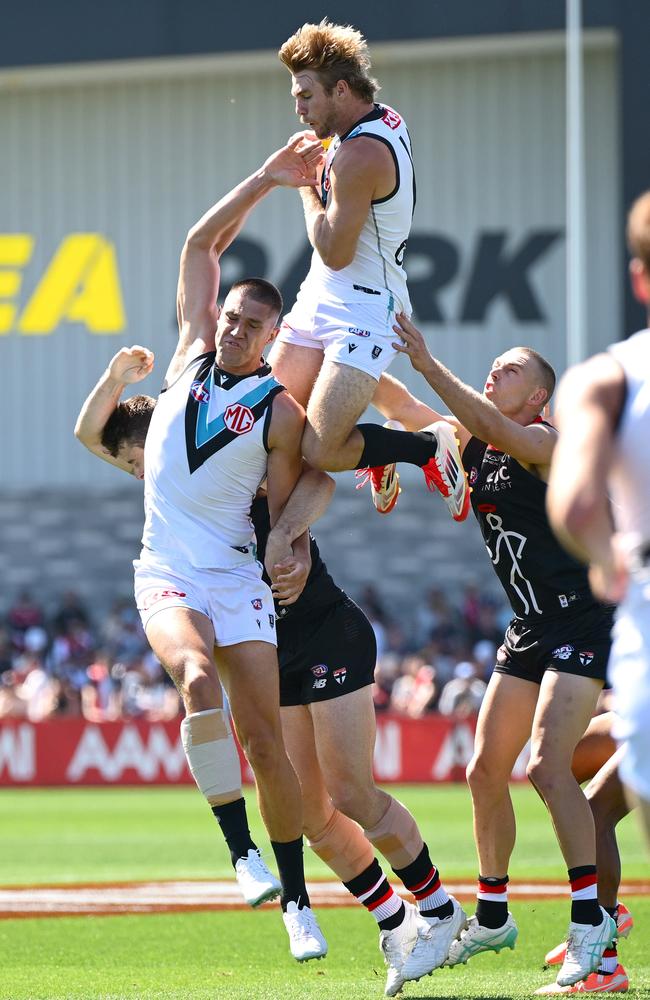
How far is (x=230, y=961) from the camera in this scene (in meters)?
7.94

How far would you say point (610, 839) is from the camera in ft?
23.6

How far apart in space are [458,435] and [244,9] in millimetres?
21262

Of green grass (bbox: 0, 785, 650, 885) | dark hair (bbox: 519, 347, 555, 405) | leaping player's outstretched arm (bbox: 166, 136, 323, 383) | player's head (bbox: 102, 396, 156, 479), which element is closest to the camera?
dark hair (bbox: 519, 347, 555, 405)

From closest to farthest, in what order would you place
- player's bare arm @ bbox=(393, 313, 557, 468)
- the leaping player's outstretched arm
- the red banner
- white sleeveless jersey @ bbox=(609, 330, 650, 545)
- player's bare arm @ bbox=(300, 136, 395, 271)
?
white sleeveless jersey @ bbox=(609, 330, 650, 545), player's bare arm @ bbox=(393, 313, 557, 468), player's bare arm @ bbox=(300, 136, 395, 271), the leaping player's outstretched arm, the red banner

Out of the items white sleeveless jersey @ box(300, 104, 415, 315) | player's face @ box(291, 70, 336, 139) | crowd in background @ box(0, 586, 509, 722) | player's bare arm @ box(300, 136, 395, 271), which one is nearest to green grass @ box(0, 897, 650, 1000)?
white sleeveless jersey @ box(300, 104, 415, 315)

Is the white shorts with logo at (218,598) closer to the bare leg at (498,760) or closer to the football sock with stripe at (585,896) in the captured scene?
the bare leg at (498,760)

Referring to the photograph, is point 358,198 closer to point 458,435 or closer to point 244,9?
point 458,435

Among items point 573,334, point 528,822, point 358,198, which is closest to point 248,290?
point 358,198

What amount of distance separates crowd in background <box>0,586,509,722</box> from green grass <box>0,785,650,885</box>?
1699 mm

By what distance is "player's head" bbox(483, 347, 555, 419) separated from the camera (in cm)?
711

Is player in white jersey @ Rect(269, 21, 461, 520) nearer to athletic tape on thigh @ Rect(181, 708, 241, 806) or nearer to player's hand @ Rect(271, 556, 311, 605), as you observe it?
player's hand @ Rect(271, 556, 311, 605)

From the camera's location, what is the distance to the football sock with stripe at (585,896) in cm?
664

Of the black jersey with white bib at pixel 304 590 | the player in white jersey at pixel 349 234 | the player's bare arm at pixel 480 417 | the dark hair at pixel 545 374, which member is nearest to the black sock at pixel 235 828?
the black jersey with white bib at pixel 304 590

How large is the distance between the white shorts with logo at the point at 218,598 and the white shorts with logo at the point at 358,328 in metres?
1.06
